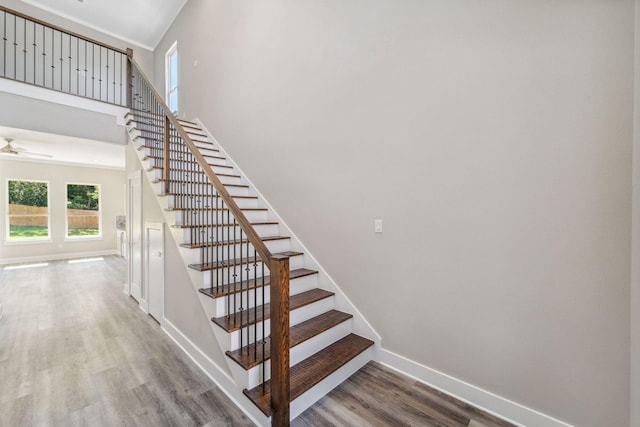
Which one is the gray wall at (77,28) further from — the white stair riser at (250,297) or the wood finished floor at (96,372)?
the white stair riser at (250,297)

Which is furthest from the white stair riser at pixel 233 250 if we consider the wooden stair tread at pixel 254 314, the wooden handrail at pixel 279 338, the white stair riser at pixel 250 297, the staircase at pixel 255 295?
the wooden handrail at pixel 279 338

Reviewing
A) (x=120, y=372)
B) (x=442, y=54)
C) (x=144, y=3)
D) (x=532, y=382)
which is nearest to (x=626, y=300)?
(x=532, y=382)

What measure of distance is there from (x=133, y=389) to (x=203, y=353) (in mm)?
522

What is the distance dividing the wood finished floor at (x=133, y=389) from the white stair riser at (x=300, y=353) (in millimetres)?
245

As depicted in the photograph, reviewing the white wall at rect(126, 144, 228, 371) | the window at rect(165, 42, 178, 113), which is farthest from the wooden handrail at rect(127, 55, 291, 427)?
the window at rect(165, 42, 178, 113)

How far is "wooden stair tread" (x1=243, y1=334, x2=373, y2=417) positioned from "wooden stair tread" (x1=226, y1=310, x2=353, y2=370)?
170 millimetres

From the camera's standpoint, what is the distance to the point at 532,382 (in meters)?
1.71

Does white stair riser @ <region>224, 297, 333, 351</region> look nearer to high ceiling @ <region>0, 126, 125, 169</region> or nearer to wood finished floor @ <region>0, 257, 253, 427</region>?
wood finished floor @ <region>0, 257, 253, 427</region>

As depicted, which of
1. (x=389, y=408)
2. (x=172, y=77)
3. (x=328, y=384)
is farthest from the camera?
(x=172, y=77)

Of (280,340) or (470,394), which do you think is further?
(470,394)

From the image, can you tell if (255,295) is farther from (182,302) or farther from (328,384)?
(182,302)

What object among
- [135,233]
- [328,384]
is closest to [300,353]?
[328,384]

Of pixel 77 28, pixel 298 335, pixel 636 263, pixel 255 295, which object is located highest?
pixel 77 28

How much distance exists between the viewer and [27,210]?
7.16 m
